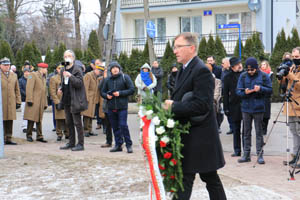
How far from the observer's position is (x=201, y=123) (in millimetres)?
4199

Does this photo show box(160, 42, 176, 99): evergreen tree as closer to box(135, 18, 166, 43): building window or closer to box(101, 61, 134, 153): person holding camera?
box(135, 18, 166, 43): building window

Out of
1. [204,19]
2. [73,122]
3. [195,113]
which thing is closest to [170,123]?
[195,113]

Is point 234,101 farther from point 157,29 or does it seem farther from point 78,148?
point 157,29

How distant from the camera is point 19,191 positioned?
6.17 metres

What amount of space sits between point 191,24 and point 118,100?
70.6 ft

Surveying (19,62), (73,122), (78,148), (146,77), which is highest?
(19,62)

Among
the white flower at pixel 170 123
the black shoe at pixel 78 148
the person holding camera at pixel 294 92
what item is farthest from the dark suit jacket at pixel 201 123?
the black shoe at pixel 78 148

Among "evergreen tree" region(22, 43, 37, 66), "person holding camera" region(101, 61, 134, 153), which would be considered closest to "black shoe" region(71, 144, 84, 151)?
"person holding camera" region(101, 61, 134, 153)

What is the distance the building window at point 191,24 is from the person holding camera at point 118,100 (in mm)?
20887

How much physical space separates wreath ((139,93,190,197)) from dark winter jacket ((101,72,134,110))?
491 centimetres

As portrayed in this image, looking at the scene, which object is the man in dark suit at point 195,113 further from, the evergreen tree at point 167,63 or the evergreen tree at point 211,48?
the evergreen tree at point 211,48

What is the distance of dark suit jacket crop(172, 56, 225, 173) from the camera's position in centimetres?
409

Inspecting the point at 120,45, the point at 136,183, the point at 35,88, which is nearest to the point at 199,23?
the point at 120,45

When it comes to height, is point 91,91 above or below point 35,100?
above
